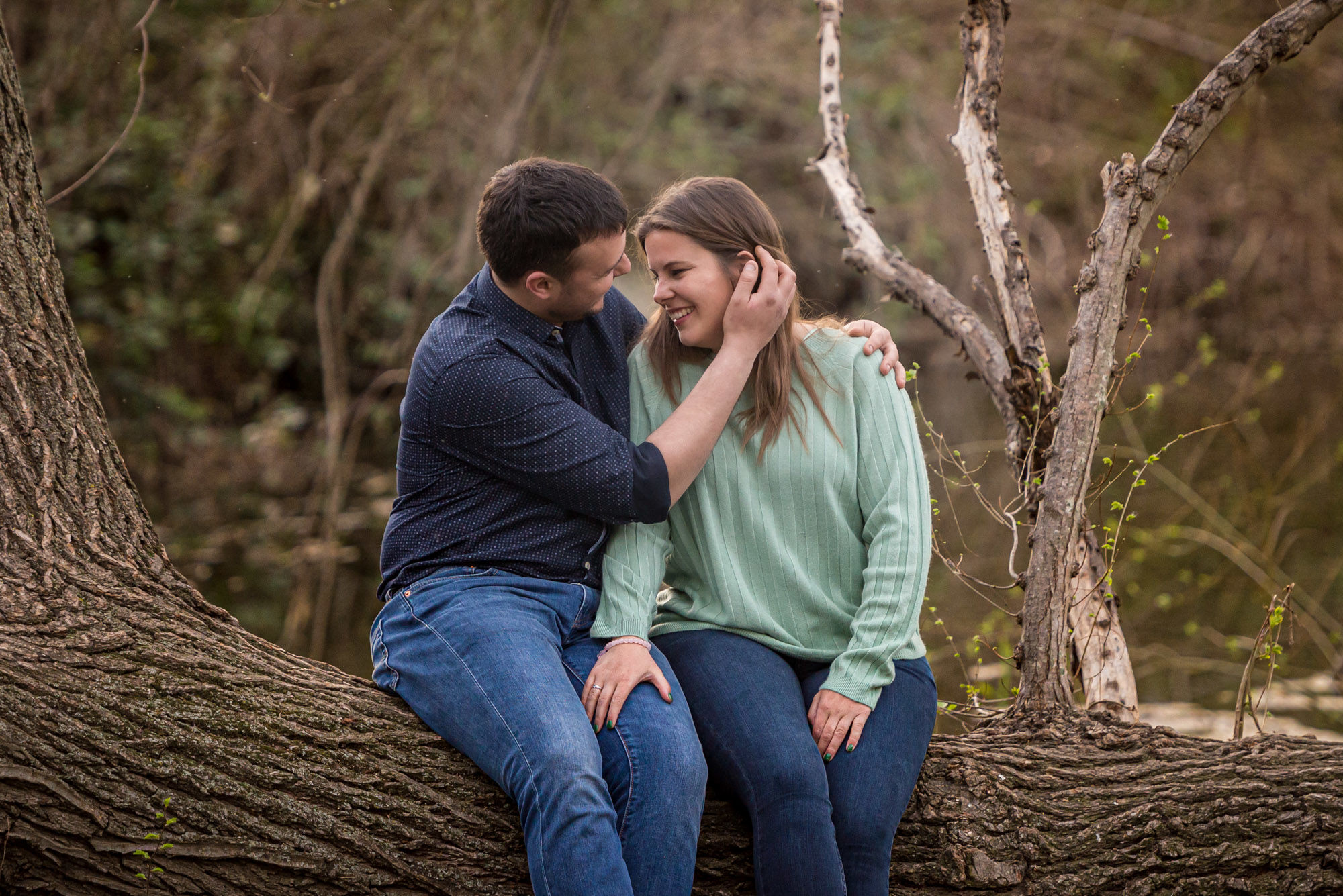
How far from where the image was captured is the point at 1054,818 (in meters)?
2.13

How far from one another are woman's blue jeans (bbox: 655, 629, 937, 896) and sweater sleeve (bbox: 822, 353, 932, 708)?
8 centimetres

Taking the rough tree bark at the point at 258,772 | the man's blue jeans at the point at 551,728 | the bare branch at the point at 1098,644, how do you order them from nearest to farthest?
the man's blue jeans at the point at 551,728 < the rough tree bark at the point at 258,772 < the bare branch at the point at 1098,644

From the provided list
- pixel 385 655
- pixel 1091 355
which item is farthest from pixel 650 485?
pixel 1091 355

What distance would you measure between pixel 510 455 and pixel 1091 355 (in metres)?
1.28

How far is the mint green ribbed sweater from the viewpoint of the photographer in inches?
86.0

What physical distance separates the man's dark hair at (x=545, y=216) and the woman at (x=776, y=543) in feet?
0.46

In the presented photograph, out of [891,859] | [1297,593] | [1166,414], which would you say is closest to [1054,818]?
[891,859]

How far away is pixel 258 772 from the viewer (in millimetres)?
1979

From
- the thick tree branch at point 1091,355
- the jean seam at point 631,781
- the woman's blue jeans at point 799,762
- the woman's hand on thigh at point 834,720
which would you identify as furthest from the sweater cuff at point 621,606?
the thick tree branch at point 1091,355

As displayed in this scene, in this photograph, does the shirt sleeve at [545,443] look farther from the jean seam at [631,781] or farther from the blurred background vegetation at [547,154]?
the blurred background vegetation at [547,154]

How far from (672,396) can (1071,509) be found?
35.5 inches

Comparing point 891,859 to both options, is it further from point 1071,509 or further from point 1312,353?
point 1312,353

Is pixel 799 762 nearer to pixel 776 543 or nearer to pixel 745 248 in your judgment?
pixel 776 543

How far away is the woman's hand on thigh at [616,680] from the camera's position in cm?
198
